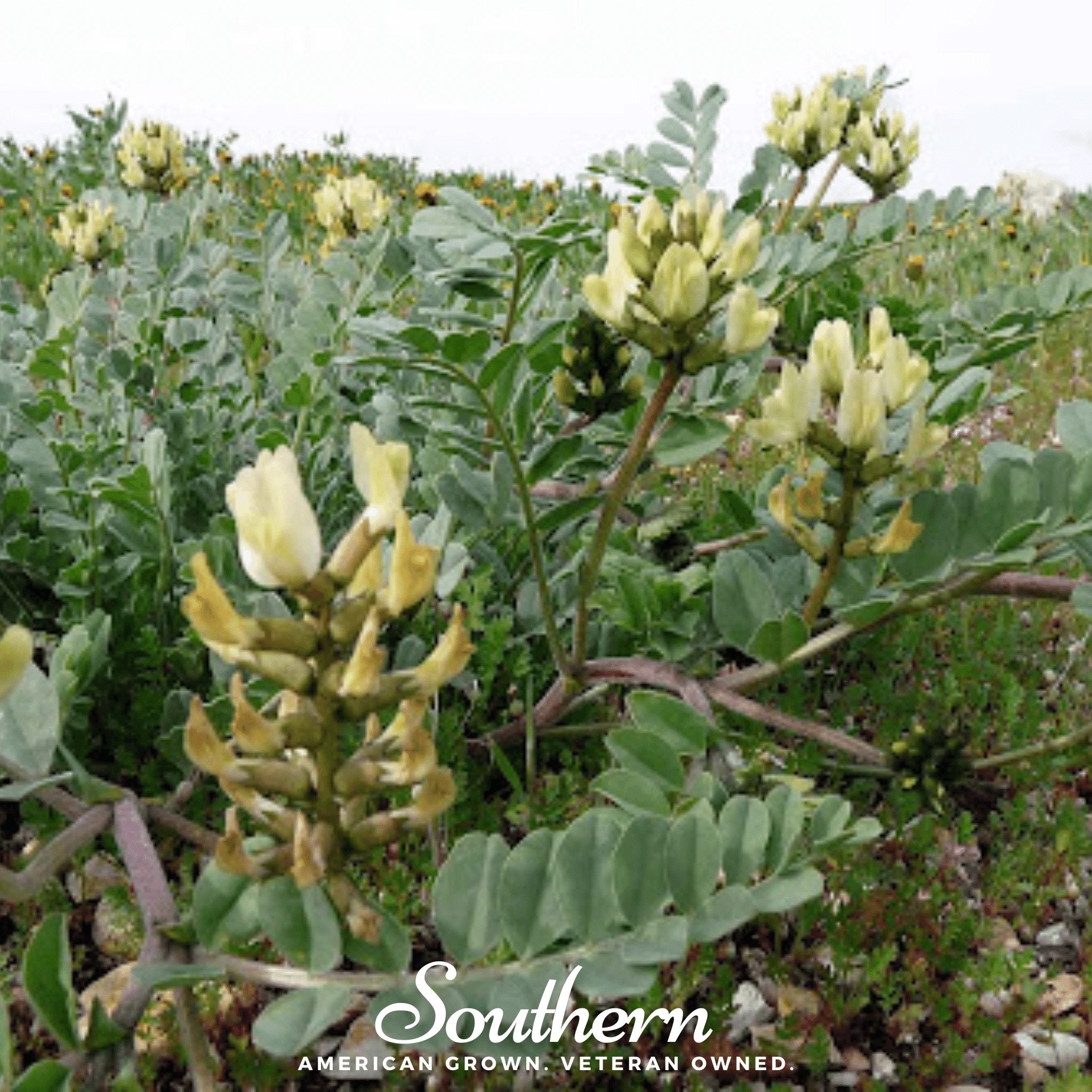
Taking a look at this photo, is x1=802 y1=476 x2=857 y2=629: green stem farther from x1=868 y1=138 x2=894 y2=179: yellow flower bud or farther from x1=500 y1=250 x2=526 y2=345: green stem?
x1=868 y1=138 x2=894 y2=179: yellow flower bud

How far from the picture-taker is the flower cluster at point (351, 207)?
296 cm

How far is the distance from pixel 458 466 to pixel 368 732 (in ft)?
2.34

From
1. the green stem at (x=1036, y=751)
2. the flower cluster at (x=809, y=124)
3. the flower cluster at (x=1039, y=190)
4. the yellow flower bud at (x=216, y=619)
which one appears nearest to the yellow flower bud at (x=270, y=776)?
the yellow flower bud at (x=216, y=619)

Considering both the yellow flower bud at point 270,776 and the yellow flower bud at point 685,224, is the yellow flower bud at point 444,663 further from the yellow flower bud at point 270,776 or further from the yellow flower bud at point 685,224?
the yellow flower bud at point 685,224

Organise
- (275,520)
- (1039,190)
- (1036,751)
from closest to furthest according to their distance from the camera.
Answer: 1. (275,520)
2. (1036,751)
3. (1039,190)

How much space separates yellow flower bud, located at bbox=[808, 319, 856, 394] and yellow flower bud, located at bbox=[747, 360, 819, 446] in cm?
2

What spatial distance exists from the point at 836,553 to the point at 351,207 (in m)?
1.83

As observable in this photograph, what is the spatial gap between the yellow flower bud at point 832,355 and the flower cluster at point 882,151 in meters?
1.37

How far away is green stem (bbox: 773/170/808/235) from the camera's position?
2539 millimetres

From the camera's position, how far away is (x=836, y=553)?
5.05 ft

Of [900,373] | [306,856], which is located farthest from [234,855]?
[900,373]

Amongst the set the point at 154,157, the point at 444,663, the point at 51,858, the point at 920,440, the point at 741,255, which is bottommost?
the point at 51,858

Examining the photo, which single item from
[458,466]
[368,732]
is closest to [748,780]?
[458,466]

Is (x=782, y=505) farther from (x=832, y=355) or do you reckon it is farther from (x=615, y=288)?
(x=615, y=288)
